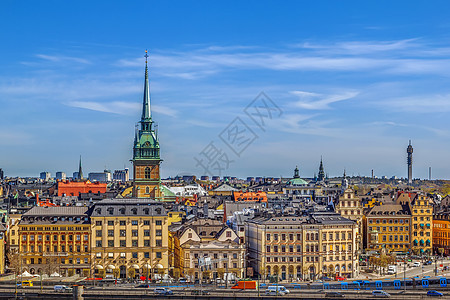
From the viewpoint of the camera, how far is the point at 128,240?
310 ft

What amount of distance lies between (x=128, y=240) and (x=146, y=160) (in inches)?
1656

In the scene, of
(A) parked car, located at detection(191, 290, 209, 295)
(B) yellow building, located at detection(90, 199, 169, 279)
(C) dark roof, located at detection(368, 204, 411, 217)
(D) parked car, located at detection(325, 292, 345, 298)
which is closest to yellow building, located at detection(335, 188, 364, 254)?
(C) dark roof, located at detection(368, 204, 411, 217)

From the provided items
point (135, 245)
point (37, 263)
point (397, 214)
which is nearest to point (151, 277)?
point (135, 245)

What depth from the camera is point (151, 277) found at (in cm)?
9325

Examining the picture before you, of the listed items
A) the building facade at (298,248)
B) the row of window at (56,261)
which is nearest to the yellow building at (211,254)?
the building facade at (298,248)

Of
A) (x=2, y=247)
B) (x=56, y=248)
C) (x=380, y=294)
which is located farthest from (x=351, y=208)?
(x=380, y=294)

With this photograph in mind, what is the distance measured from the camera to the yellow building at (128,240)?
9438 centimetres

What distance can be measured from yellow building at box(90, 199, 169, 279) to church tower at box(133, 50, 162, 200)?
40.3 m

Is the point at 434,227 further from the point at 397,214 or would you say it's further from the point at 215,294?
the point at 215,294

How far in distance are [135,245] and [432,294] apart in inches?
1365

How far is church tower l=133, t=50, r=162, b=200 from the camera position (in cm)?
13575

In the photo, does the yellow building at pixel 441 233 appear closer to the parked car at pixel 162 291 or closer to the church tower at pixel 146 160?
the church tower at pixel 146 160

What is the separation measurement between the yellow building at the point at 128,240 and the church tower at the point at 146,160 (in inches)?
1588

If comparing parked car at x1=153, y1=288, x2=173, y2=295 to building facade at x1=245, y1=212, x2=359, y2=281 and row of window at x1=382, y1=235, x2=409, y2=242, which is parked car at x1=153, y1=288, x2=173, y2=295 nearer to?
building facade at x1=245, y1=212, x2=359, y2=281
